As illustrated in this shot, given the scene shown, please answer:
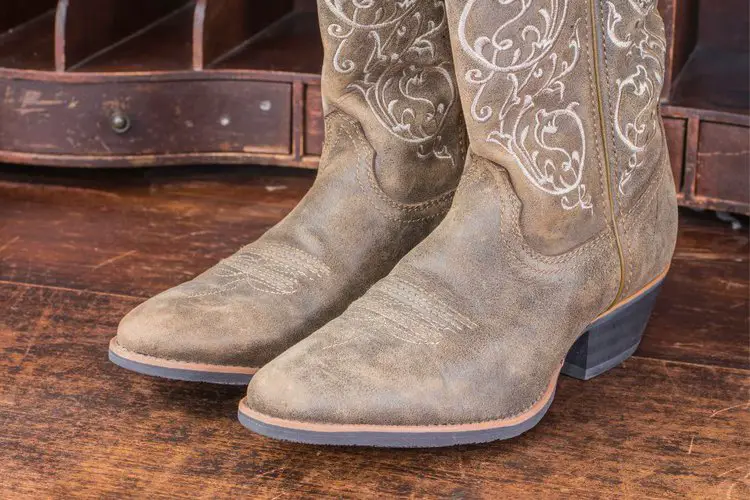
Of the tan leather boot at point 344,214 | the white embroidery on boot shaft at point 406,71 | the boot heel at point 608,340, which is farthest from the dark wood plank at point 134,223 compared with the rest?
the boot heel at point 608,340

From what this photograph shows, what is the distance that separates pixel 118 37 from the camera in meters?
1.91

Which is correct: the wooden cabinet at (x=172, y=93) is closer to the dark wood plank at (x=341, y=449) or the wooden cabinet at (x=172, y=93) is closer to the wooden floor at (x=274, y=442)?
the wooden floor at (x=274, y=442)

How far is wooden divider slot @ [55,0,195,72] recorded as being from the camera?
5.71ft

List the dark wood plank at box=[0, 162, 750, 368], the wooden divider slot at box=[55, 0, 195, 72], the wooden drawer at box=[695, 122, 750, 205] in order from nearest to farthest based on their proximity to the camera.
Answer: the dark wood plank at box=[0, 162, 750, 368] < the wooden drawer at box=[695, 122, 750, 205] < the wooden divider slot at box=[55, 0, 195, 72]

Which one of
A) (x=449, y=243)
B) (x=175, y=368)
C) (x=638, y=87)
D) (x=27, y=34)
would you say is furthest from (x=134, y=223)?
(x=638, y=87)

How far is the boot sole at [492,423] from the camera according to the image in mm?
919

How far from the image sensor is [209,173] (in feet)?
6.37

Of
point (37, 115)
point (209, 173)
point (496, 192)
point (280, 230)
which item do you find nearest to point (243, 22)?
point (209, 173)

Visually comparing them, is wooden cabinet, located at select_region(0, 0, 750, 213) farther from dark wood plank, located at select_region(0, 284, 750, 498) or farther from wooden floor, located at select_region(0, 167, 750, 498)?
dark wood plank, located at select_region(0, 284, 750, 498)

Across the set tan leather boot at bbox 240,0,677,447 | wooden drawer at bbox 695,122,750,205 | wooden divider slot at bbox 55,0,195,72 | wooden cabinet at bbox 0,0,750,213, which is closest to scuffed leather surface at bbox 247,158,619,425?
tan leather boot at bbox 240,0,677,447

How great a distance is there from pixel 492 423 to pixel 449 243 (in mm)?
170

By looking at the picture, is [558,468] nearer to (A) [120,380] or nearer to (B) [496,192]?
(B) [496,192]

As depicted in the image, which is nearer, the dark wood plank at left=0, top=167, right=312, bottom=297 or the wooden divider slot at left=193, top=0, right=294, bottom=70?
the dark wood plank at left=0, top=167, right=312, bottom=297

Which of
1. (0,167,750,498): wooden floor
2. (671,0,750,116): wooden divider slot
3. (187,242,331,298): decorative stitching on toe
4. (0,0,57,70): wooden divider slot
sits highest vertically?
(0,0,57,70): wooden divider slot
